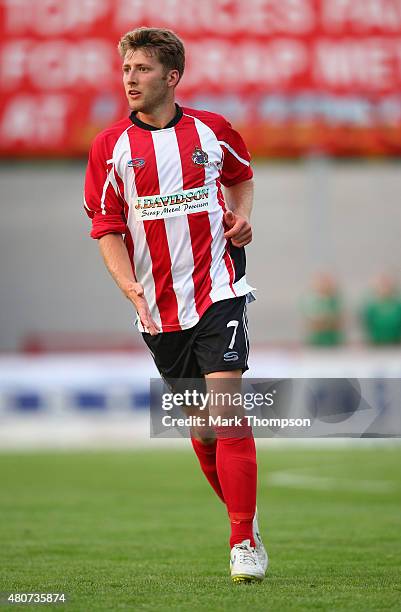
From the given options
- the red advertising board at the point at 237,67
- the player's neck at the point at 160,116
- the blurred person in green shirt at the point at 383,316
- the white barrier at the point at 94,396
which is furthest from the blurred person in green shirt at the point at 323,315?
the player's neck at the point at 160,116

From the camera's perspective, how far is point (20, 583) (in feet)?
15.8

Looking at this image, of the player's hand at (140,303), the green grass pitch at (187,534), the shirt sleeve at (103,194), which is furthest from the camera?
the shirt sleeve at (103,194)

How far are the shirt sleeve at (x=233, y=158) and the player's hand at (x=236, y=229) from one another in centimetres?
25

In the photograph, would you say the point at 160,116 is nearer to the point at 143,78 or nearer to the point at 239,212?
the point at 143,78

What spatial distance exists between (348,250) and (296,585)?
21603 mm

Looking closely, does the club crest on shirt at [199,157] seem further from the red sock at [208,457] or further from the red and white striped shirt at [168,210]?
the red sock at [208,457]

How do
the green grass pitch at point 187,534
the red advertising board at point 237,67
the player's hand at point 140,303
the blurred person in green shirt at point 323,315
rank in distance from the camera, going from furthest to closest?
the red advertising board at point 237,67, the blurred person in green shirt at point 323,315, the player's hand at point 140,303, the green grass pitch at point 187,534

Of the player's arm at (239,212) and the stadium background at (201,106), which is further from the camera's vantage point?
the stadium background at (201,106)

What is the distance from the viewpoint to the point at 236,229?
16.6 feet

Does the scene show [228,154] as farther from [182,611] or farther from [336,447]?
[336,447]

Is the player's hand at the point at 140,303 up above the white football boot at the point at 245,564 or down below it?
above

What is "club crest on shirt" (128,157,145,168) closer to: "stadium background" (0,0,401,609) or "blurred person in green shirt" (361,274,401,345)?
"stadium background" (0,0,401,609)

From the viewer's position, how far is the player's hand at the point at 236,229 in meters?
5.06

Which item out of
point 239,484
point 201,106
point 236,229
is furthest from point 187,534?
point 201,106
